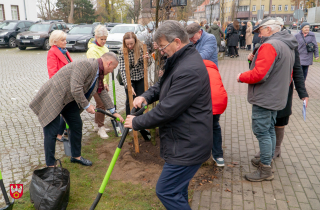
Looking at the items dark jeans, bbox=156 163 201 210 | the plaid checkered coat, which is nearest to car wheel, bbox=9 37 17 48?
the plaid checkered coat

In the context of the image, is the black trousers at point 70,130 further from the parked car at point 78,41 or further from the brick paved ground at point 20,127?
the parked car at point 78,41

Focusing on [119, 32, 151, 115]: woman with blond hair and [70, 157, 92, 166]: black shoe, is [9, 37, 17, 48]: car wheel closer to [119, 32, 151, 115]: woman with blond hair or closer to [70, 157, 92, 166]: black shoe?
[119, 32, 151, 115]: woman with blond hair

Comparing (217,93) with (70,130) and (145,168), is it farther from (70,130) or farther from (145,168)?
(70,130)

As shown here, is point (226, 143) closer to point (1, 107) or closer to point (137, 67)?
point (137, 67)

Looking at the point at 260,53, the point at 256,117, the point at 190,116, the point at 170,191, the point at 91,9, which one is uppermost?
the point at 91,9

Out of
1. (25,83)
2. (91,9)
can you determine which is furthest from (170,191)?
(91,9)

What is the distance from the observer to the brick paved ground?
405 cm

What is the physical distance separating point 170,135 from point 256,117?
169 centimetres

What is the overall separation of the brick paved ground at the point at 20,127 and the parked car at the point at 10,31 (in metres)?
8.74

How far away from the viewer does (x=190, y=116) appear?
2.27m

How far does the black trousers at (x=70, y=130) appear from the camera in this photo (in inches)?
141

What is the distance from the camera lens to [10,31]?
1867 centimetres

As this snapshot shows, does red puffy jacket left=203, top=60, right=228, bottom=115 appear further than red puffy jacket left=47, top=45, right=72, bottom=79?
No

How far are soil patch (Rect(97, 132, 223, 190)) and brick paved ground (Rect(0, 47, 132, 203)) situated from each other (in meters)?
1.01
